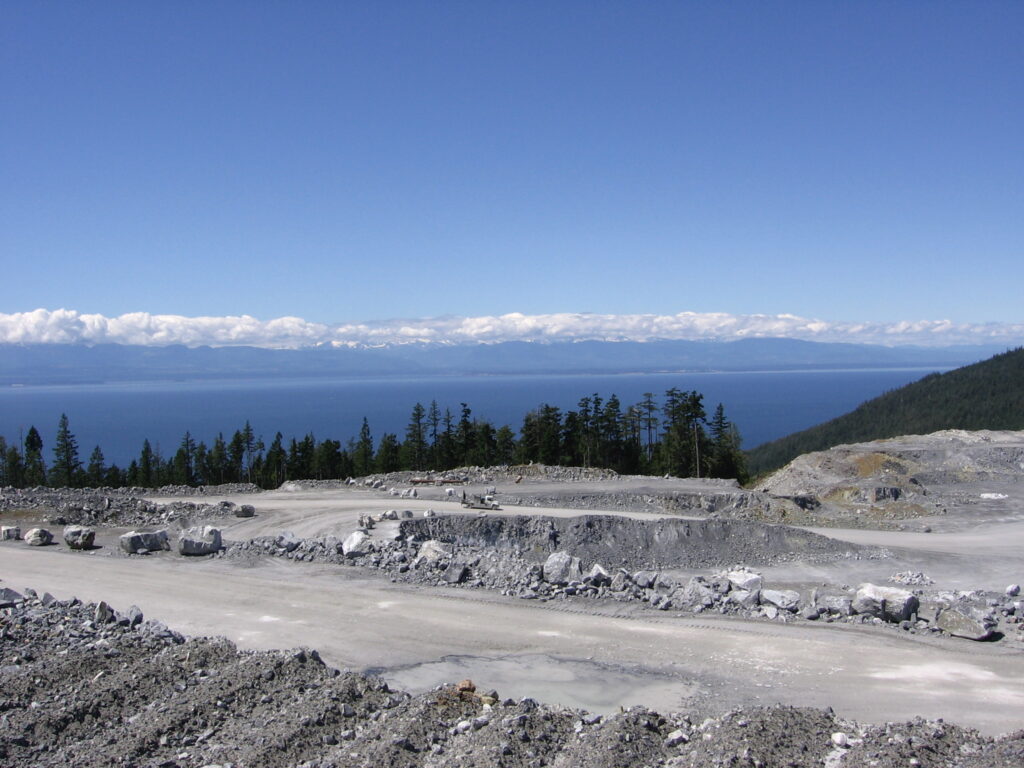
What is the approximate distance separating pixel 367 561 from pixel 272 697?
28.9 feet

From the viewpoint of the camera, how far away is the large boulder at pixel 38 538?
74.7ft

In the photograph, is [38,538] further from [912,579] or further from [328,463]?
[328,463]

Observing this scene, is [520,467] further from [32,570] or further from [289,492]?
[32,570]

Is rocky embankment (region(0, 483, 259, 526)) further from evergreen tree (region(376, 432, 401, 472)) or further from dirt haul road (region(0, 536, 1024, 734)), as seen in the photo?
evergreen tree (region(376, 432, 401, 472))

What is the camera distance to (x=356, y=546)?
20016 millimetres

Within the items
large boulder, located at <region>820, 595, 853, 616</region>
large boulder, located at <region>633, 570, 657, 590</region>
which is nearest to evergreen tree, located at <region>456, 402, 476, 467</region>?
large boulder, located at <region>633, 570, 657, 590</region>

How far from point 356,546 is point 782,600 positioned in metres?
11.3

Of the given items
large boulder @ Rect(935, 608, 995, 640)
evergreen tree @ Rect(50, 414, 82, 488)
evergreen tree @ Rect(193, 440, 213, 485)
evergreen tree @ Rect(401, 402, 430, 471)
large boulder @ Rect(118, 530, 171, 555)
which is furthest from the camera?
evergreen tree @ Rect(193, 440, 213, 485)

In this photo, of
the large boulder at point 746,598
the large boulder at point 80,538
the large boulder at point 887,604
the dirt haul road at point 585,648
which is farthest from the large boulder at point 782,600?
the large boulder at point 80,538

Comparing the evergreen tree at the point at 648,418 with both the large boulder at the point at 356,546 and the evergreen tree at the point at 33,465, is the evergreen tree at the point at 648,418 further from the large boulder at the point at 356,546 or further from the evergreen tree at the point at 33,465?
the evergreen tree at the point at 33,465

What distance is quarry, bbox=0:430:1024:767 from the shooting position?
8.91 metres

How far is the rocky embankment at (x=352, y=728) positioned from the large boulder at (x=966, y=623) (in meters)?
4.43

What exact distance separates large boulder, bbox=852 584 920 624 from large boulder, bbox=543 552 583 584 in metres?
6.02

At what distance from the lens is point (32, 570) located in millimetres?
19359
